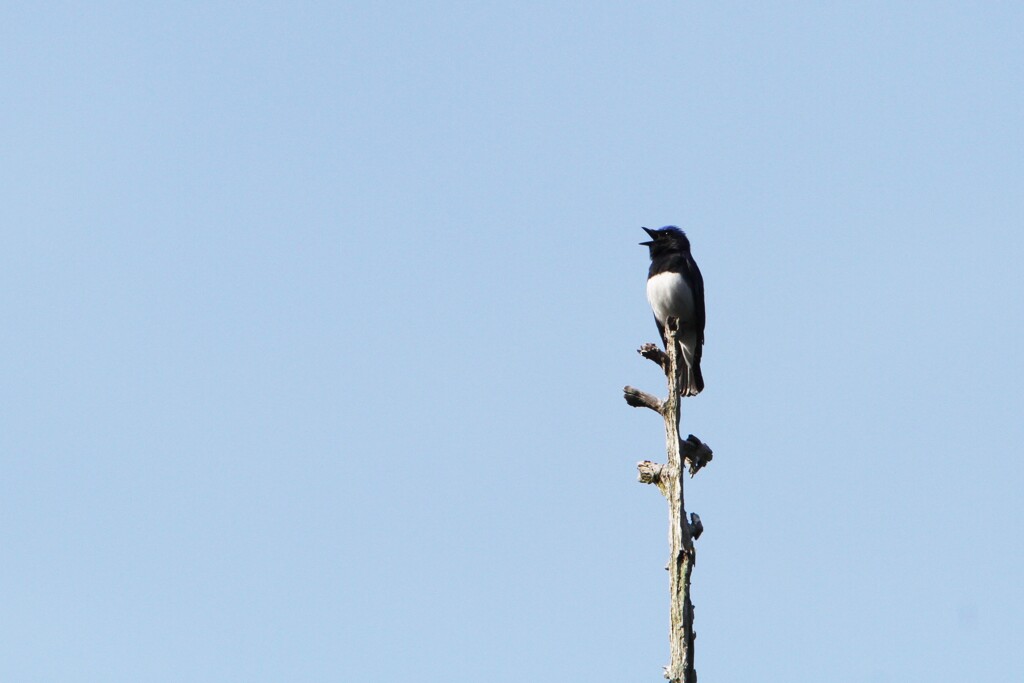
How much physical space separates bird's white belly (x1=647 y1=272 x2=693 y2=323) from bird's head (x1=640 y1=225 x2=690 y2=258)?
57cm

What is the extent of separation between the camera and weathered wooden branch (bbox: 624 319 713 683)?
7.01 meters

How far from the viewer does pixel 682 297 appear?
1302 cm

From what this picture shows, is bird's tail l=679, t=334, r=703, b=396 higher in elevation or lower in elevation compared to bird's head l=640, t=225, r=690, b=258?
lower

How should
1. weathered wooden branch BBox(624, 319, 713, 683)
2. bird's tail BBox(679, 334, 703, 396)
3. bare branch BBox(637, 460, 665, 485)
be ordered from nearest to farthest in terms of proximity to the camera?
weathered wooden branch BBox(624, 319, 713, 683)
bare branch BBox(637, 460, 665, 485)
bird's tail BBox(679, 334, 703, 396)

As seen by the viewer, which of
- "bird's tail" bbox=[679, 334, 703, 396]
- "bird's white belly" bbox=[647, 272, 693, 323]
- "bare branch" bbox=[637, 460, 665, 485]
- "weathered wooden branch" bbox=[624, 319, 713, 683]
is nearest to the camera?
"weathered wooden branch" bbox=[624, 319, 713, 683]

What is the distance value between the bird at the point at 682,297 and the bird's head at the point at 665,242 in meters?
0.01

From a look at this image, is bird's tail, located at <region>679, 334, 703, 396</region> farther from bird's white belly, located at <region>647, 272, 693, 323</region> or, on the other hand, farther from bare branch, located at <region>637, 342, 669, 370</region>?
bare branch, located at <region>637, 342, 669, 370</region>

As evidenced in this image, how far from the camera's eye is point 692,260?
13.6 m

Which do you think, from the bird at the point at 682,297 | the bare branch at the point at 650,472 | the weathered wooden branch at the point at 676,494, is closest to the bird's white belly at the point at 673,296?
the bird at the point at 682,297

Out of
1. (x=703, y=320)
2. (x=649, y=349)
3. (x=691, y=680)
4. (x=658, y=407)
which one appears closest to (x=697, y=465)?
(x=658, y=407)

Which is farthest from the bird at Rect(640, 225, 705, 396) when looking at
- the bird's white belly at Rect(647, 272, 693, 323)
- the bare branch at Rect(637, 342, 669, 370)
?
the bare branch at Rect(637, 342, 669, 370)

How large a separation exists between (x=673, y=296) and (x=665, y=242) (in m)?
0.94

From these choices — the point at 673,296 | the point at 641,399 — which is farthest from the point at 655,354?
the point at 673,296

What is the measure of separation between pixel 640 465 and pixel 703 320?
5.71 metres
